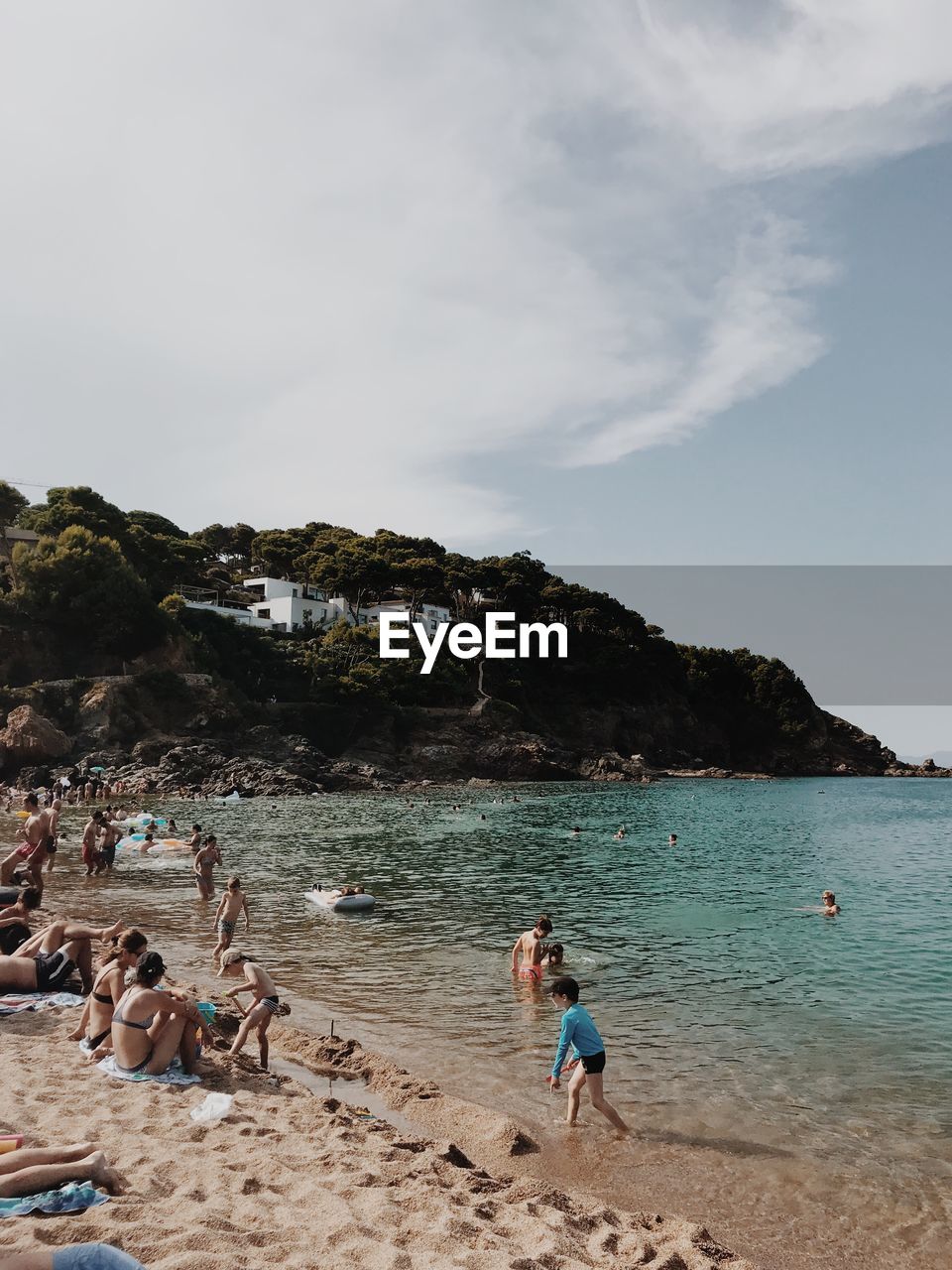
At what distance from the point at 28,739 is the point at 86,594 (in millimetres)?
14863

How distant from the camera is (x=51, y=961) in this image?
1139cm

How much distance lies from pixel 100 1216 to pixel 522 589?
99147 millimetres

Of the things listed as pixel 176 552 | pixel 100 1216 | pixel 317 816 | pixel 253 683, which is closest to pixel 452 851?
pixel 317 816

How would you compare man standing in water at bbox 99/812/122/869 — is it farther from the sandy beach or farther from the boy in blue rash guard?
the boy in blue rash guard

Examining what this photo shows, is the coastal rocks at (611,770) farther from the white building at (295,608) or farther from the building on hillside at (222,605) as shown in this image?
the building on hillside at (222,605)

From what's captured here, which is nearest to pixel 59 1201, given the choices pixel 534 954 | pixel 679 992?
pixel 534 954

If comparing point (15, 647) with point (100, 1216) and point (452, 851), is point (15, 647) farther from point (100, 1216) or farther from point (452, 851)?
point (100, 1216)

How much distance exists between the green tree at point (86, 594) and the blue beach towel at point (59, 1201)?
6468 centimetres

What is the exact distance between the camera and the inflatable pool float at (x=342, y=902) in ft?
67.7

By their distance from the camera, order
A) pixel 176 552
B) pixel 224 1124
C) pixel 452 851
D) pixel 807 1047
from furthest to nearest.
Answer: pixel 176 552
pixel 452 851
pixel 807 1047
pixel 224 1124

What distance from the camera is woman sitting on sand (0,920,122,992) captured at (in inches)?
444

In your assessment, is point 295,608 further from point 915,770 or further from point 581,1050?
point 915,770

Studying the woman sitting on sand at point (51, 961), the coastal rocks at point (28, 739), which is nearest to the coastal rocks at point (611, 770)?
the coastal rocks at point (28, 739)

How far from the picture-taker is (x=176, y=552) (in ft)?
278
